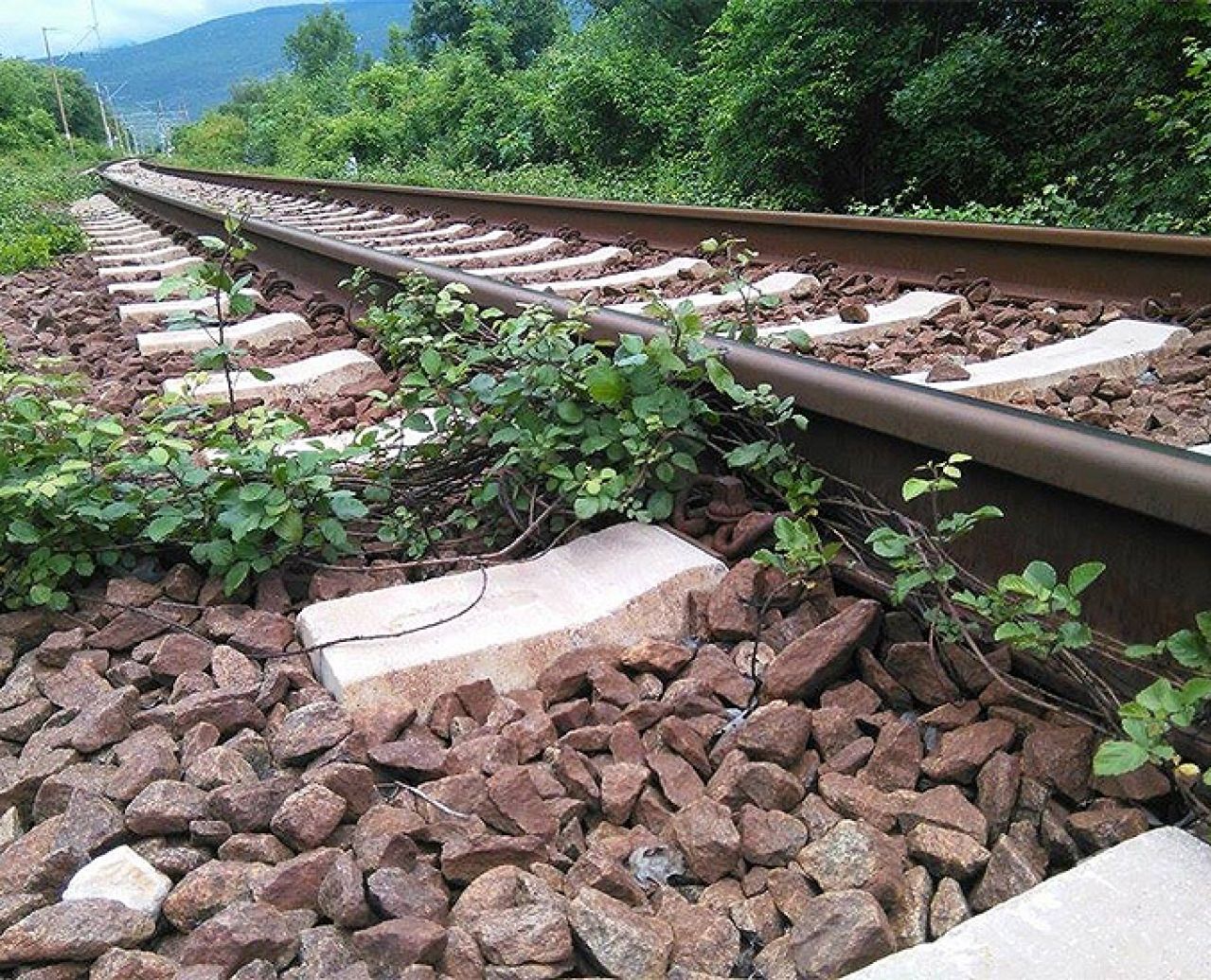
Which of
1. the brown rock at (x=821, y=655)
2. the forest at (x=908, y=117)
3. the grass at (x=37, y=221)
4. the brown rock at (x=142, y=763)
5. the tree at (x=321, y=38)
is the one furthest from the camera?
the tree at (x=321, y=38)

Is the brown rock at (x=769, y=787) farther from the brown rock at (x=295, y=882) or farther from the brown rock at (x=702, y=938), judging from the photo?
the brown rock at (x=295, y=882)

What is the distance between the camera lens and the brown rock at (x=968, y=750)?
1.37 metres

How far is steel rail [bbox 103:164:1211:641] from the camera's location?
1.35 meters

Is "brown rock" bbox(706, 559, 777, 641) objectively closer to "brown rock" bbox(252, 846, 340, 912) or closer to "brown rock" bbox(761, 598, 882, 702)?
"brown rock" bbox(761, 598, 882, 702)

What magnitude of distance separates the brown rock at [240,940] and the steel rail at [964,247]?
9.48ft

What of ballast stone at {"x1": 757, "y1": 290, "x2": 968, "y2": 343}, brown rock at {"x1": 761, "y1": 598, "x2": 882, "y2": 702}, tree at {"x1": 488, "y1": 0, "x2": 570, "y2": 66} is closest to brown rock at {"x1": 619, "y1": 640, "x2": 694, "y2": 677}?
brown rock at {"x1": 761, "y1": 598, "x2": 882, "y2": 702}

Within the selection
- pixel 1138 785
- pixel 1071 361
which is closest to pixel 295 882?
pixel 1138 785

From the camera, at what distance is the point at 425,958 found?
3.77 ft

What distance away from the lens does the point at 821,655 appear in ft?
5.25

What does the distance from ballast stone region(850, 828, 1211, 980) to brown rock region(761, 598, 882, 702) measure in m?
0.50

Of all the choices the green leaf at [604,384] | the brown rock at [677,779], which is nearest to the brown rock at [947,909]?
the brown rock at [677,779]

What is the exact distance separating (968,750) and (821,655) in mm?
271

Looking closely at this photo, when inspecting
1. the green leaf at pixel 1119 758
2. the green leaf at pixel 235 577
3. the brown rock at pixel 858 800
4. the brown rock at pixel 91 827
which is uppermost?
the green leaf at pixel 1119 758

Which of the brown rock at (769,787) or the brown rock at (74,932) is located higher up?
the brown rock at (74,932)
